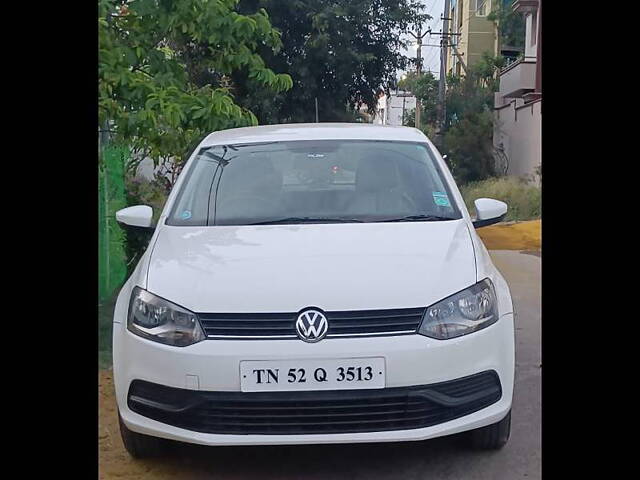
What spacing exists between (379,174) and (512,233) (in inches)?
365

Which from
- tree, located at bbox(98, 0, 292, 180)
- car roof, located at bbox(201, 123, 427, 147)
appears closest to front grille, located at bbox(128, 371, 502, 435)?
car roof, located at bbox(201, 123, 427, 147)

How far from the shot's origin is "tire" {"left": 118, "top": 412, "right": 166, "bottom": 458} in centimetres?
361

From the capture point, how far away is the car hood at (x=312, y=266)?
324 cm

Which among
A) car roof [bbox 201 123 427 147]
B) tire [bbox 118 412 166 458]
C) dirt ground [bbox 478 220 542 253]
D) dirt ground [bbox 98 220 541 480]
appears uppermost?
car roof [bbox 201 123 427 147]

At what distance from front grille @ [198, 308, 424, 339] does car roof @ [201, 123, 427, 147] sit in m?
1.75

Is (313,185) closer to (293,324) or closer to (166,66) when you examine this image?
(293,324)

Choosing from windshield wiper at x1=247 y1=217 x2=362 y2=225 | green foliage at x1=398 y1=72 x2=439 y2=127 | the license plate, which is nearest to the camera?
the license plate

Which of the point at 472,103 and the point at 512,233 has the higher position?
the point at 472,103

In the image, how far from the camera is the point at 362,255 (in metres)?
3.54

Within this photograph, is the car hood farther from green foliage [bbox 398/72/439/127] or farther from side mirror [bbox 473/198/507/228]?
green foliage [bbox 398/72/439/127]

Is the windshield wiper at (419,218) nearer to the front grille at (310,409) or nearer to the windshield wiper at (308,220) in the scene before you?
the windshield wiper at (308,220)
